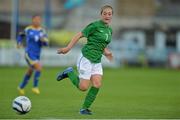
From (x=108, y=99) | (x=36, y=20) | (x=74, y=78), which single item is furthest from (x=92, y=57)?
(x=36, y=20)

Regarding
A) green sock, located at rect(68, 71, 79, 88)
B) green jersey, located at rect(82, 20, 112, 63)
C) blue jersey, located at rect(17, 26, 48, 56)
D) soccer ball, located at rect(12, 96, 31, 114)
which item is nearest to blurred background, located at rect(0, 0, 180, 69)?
blue jersey, located at rect(17, 26, 48, 56)

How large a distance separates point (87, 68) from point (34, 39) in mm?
Answer: 6243

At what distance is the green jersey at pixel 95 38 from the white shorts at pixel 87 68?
0.08m

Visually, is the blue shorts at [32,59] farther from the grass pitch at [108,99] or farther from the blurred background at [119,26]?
the blurred background at [119,26]

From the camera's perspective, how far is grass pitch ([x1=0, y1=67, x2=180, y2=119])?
1398 centimetres

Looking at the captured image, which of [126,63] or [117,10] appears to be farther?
[117,10]

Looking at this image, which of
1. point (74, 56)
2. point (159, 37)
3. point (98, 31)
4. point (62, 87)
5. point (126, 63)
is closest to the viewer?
point (98, 31)

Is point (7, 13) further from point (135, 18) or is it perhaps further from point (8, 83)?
point (8, 83)

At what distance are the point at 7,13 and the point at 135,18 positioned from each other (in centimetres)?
1118

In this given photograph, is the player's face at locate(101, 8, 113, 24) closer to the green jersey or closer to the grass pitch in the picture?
the green jersey

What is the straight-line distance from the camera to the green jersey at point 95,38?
550 inches

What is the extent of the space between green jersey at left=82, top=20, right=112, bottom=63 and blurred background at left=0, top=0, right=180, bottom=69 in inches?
914

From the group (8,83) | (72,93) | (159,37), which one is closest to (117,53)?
(159,37)

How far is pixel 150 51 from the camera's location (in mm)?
41562
